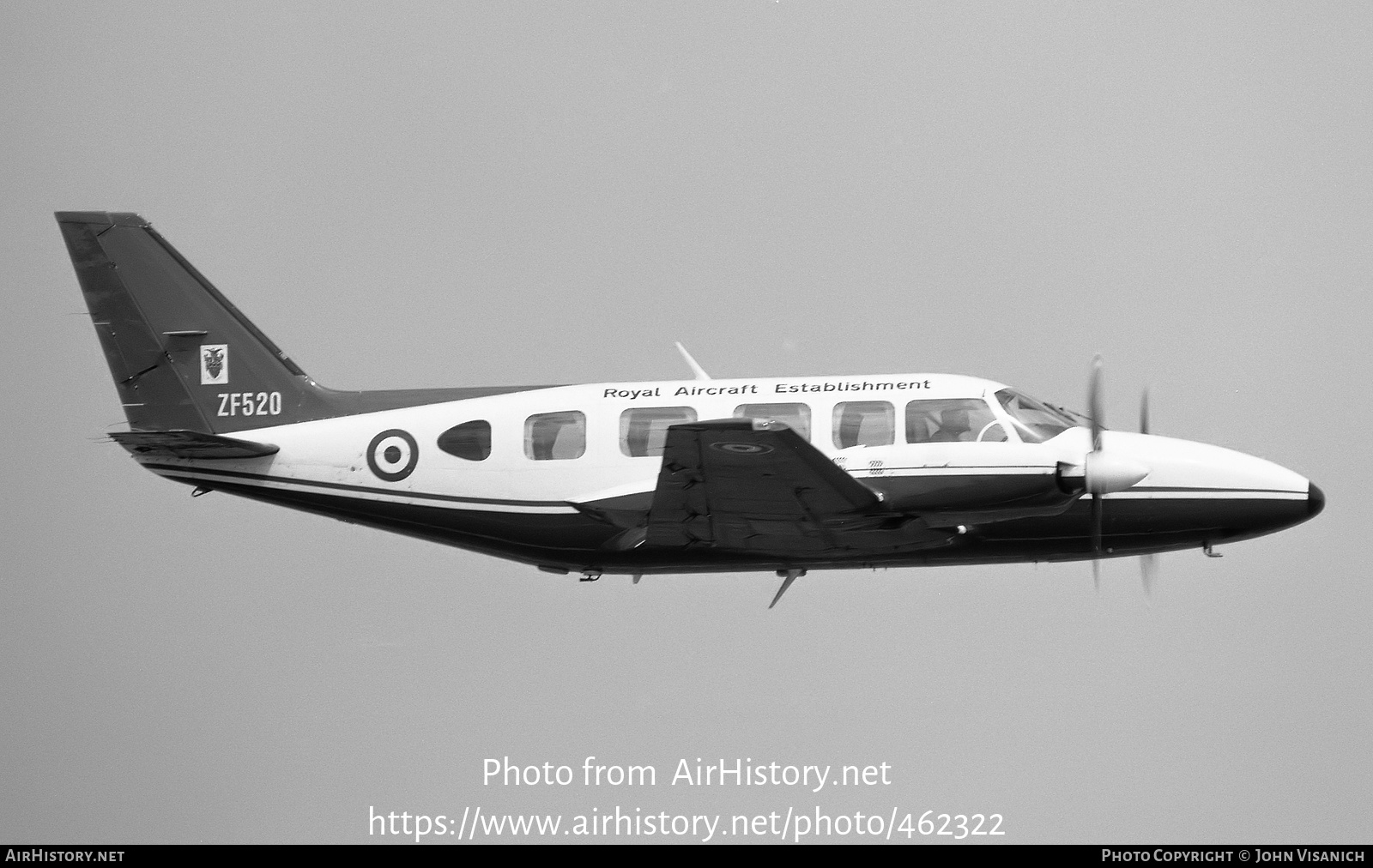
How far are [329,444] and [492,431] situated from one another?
7.73 ft

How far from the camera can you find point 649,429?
1903 cm

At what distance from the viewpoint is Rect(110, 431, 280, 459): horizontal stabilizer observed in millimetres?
19500

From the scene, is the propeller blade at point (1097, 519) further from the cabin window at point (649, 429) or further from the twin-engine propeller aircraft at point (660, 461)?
the cabin window at point (649, 429)

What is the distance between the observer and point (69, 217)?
21.7 meters

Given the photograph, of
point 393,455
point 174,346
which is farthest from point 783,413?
point 174,346

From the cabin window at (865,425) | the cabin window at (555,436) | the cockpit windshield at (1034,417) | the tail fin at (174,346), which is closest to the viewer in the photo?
the cockpit windshield at (1034,417)

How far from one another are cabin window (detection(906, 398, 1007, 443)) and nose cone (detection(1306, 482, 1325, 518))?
13.8 feet

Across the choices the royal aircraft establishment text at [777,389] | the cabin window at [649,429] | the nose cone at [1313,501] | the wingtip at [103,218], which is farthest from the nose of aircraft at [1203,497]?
the wingtip at [103,218]

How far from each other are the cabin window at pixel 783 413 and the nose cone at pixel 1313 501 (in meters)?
6.43

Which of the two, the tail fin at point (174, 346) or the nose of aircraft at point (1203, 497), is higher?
the tail fin at point (174, 346)

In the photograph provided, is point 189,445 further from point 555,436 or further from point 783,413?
point 783,413

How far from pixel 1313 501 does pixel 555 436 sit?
9587mm

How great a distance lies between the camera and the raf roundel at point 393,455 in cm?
1998
